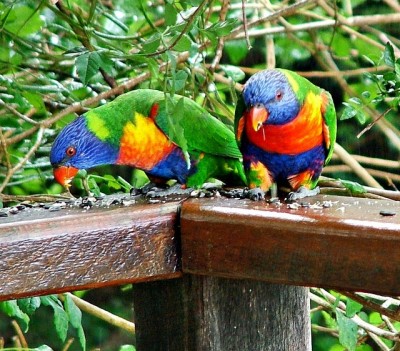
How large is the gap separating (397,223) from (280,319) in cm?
28

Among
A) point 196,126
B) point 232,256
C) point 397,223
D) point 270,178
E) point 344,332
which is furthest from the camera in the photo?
point 196,126

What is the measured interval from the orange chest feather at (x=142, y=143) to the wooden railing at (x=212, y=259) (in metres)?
0.56

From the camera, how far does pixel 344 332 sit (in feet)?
4.47

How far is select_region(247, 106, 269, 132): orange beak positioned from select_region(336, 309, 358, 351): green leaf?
0.36 metres

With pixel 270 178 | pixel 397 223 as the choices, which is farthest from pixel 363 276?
pixel 270 178

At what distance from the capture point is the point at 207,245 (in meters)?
0.94

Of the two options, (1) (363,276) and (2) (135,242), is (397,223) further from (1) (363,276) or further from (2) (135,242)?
(2) (135,242)

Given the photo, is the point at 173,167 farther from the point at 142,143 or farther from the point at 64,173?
the point at 64,173

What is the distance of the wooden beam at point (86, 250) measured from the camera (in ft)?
2.91

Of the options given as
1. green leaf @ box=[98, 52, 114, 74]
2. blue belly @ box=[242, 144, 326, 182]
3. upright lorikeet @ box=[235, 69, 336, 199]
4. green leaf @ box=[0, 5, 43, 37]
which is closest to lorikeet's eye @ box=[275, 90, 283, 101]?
upright lorikeet @ box=[235, 69, 336, 199]

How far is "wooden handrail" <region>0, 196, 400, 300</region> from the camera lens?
2.71 feet

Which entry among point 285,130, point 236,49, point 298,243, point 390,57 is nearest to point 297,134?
point 285,130

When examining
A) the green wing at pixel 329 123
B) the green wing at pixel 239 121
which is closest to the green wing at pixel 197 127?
the green wing at pixel 239 121

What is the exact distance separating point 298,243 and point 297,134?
0.69 m
